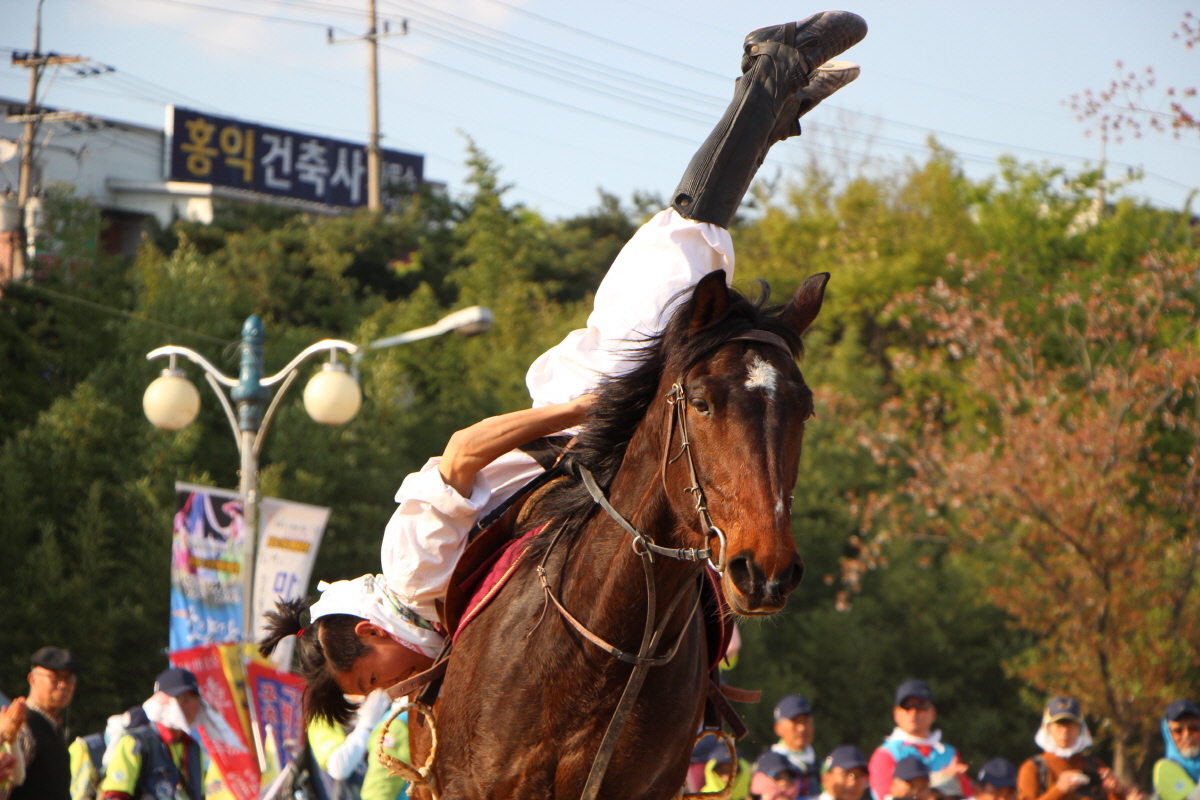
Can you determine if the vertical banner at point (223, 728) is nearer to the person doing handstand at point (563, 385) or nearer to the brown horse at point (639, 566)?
the person doing handstand at point (563, 385)

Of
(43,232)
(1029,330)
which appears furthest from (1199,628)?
(43,232)

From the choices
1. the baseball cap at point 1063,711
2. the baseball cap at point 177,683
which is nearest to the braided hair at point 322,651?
the baseball cap at point 177,683

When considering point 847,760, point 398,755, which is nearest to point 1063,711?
point 847,760

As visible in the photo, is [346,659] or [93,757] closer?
[346,659]

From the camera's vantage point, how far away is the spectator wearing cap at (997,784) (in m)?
8.34

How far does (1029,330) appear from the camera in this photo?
80.8 ft

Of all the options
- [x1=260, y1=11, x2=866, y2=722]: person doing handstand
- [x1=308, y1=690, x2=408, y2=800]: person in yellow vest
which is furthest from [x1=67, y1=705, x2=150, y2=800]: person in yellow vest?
[x1=260, y1=11, x2=866, y2=722]: person doing handstand

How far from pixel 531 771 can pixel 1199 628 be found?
49.3ft

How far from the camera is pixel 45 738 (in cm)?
684

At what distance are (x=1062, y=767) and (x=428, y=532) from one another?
5.98m

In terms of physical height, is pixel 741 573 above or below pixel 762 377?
below

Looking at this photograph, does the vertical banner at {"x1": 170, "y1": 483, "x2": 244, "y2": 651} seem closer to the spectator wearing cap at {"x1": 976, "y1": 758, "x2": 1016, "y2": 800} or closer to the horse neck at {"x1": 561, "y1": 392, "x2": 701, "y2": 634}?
the spectator wearing cap at {"x1": 976, "y1": 758, "x2": 1016, "y2": 800}

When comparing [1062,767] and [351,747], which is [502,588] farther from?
[1062,767]

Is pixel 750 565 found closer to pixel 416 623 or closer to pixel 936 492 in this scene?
pixel 416 623
